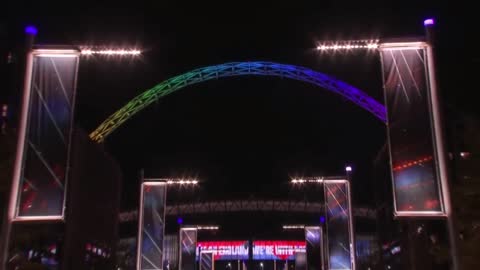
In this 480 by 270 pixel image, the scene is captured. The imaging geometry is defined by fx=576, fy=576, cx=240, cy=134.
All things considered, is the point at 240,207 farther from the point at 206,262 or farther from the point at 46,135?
the point at 46,135

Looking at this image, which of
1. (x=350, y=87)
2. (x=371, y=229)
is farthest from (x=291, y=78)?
(x=371, y=229)

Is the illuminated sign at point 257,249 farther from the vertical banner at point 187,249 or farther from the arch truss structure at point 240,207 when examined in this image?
the vertical banner at point 187,249

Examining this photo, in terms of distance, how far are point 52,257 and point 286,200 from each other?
2132 inches

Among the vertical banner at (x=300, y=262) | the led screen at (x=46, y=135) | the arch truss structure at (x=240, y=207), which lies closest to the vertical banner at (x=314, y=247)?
the vertical banner at (x=300, y=262)

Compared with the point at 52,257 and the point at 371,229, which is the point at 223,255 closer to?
the point at 371,229

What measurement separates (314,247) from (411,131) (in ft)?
138

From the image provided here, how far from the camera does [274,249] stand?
81.5 m

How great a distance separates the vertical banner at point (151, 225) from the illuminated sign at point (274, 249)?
184 ft

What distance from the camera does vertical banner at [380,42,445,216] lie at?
1022cm

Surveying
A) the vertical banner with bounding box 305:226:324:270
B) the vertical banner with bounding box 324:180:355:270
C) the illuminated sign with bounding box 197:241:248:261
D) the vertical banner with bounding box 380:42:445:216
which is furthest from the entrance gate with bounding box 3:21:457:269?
the illuminated sign with bounding box 197:241:248:261

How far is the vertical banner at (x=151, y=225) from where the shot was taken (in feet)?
81.6

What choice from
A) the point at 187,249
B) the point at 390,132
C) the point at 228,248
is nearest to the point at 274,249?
the point at 228,248

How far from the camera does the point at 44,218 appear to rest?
1002 centimetres

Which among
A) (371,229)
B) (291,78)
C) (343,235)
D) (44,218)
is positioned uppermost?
(291,78)
